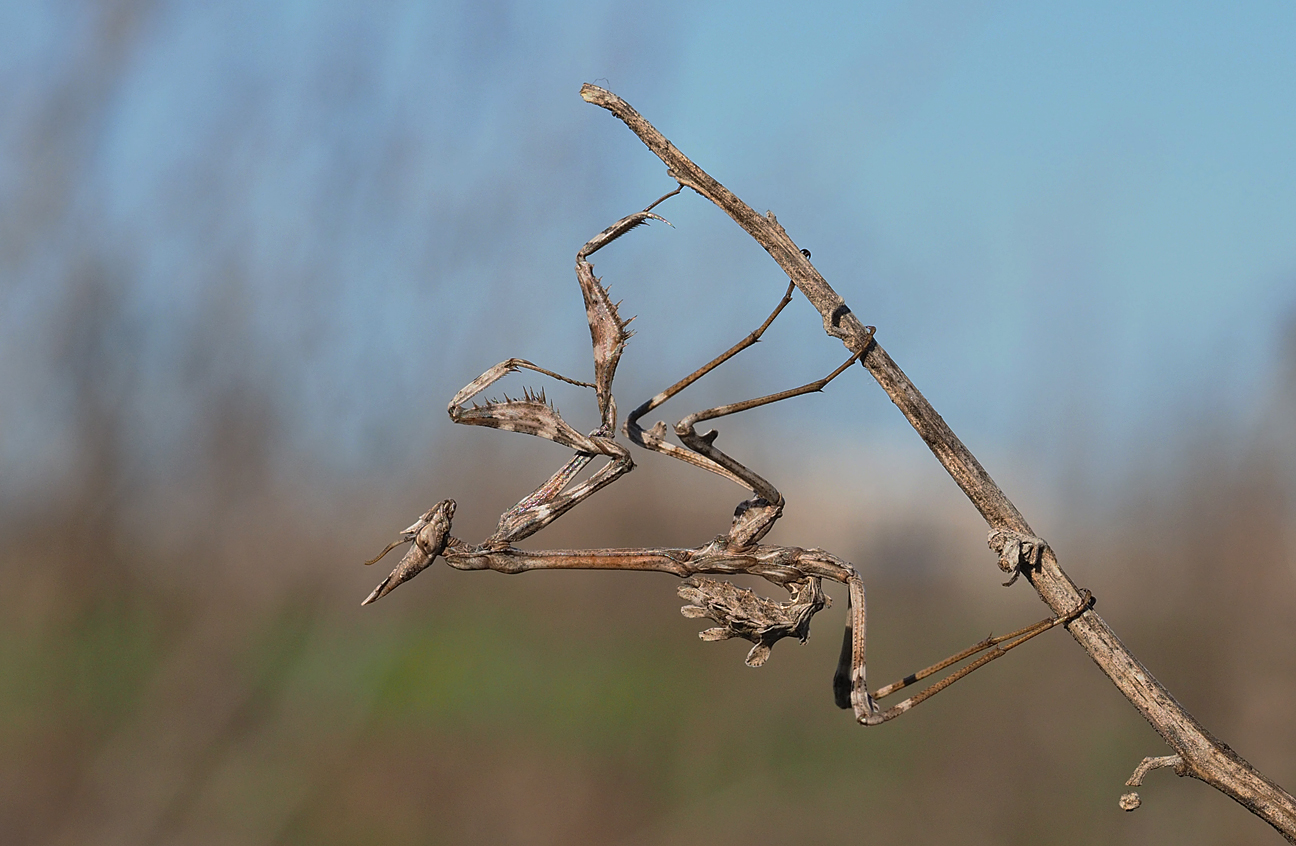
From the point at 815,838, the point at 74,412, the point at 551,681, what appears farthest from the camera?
the point at 551,681

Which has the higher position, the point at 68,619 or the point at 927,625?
the point at 68,619

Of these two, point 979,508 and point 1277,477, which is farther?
point 1277,477

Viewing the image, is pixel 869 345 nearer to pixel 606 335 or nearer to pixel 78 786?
pixel 606 335

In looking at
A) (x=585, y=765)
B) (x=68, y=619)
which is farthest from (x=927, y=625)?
(x=68, y=619)

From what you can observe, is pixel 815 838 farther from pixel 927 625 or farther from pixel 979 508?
pixel 979 508

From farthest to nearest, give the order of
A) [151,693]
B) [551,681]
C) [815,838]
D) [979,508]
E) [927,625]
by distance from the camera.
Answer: [551,681] → [927,625] → [815,838] → [151,693] → [979,508]

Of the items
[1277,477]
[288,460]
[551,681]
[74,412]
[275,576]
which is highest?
[74,412]
